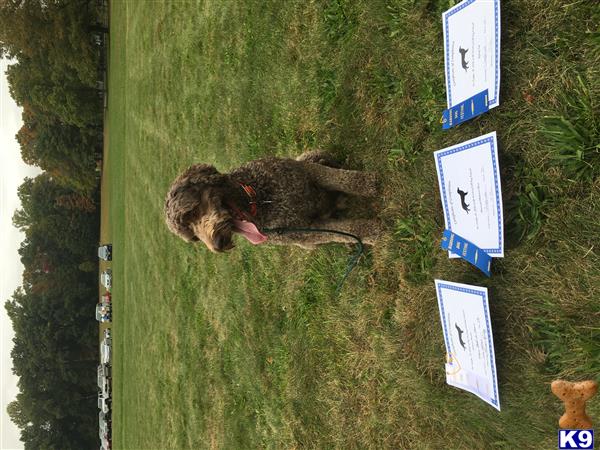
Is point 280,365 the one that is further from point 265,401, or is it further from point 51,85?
point 51,85

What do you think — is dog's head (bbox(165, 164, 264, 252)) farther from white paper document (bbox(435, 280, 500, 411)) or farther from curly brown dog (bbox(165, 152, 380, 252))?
white paper document (bbox(435, 280, 500, 411))

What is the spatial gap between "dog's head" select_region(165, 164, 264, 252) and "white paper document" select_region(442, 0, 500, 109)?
5.27 feet

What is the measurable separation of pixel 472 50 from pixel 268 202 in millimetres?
1634

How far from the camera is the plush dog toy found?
6.66 ft

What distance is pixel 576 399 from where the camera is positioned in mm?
2061

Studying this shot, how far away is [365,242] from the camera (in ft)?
13.0

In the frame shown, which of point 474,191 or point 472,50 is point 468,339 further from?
point 472,50

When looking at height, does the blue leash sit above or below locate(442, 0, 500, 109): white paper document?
below

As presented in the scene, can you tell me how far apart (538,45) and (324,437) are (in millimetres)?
3764

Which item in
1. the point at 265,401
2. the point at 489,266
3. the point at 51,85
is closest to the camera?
the point at 489,266

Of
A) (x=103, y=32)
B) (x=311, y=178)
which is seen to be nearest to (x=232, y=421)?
(x=311, y=178)

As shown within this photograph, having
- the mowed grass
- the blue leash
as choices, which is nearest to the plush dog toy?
the mowed grass

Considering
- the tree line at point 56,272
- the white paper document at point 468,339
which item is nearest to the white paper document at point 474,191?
the white paper document at point 468,339

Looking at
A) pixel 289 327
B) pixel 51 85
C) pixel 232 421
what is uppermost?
pixel 51 85
